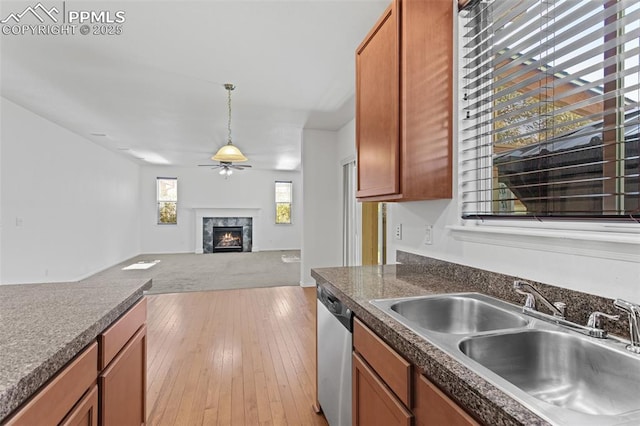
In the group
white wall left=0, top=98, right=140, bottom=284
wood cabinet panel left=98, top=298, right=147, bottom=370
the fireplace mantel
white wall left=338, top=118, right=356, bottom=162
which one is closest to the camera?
wood cabinet panel left=98, top=298, right=147, bottom=370

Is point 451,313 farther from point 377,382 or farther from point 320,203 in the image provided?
point 320,203

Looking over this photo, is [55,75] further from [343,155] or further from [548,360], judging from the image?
[548,360]

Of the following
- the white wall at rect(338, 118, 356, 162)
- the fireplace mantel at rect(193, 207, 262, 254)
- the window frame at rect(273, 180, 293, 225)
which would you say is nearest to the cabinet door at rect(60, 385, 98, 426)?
the white wall at rect(338, 118, 356, 162)

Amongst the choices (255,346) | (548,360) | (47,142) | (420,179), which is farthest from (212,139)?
(548,360)

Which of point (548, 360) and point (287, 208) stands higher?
point (287, 208)

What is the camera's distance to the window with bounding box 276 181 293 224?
1074 centimetres

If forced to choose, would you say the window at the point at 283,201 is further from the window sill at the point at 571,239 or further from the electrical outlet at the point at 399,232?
the window sill at the point at 571,239

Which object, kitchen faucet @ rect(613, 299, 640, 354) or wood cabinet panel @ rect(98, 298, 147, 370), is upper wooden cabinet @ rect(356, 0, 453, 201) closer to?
kitchen faucet @ rect(613, 299, 640, 354)

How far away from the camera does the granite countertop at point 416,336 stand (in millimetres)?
652

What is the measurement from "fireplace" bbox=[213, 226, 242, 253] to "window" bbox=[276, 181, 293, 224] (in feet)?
4.61

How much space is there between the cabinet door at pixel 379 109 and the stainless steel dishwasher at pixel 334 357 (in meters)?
0.73

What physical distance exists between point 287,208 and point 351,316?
374 inches

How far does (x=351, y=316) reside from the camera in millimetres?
1459

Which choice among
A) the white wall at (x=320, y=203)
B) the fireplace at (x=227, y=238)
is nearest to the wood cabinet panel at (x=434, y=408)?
the white wall at (x=320, y=203)
